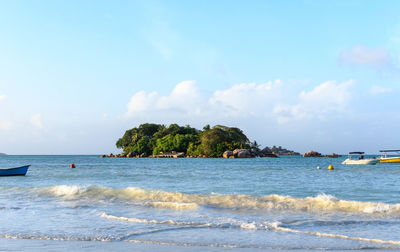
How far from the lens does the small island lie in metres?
122

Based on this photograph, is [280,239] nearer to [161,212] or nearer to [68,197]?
[161,212]

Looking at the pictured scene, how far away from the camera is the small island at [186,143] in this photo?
12162cm

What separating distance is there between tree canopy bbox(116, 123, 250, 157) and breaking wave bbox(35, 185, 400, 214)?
100028mm

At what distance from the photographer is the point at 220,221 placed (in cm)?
1163

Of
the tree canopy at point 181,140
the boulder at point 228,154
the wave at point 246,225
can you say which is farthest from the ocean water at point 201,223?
the tree canopy at point 181,140

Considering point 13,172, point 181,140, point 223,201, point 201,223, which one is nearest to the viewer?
point 201,223

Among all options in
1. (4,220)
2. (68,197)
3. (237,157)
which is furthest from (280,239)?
(237,157)

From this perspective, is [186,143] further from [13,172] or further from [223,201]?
[223,201]

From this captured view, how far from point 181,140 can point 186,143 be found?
2029 mm

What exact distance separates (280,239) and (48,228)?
20.4 feet

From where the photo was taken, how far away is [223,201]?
16.6 m

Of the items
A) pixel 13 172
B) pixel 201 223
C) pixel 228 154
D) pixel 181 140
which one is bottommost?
pixel 201 223

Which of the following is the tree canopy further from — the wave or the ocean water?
the wave

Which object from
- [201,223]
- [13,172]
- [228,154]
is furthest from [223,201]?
[228,154]
